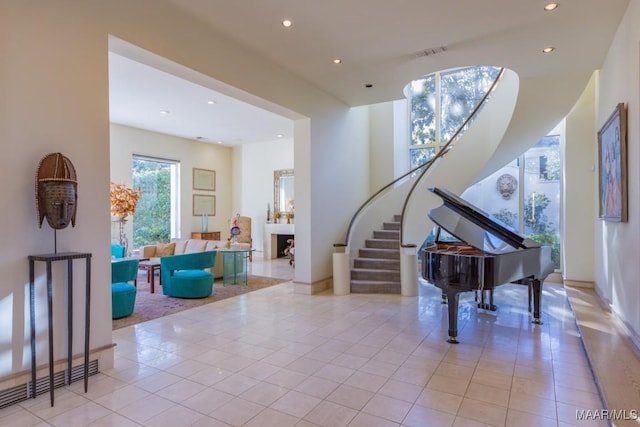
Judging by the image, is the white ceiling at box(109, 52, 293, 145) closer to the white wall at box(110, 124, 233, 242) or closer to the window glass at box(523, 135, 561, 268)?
the white wall at box(110, 124, 233, 242)

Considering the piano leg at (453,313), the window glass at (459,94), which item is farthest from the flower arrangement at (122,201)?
the window glass at (459,94)

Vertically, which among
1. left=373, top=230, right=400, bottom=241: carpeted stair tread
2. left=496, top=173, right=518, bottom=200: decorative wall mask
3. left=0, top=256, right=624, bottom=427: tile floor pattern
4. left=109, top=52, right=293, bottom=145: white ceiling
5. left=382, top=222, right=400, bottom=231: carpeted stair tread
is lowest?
left=0, top=256, right=624, bottom=427: tile floor pattern

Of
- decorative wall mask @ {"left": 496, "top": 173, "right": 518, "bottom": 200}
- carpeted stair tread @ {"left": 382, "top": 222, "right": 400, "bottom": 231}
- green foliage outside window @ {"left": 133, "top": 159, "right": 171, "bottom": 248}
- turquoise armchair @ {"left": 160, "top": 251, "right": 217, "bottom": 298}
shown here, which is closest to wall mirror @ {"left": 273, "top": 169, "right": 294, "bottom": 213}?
green foliage outside window @ {"left": 133, "top": 159, "right": 171, "bottom": 248}

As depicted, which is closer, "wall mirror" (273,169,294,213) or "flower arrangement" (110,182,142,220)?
"flower arrangement" (110,182,142,220)

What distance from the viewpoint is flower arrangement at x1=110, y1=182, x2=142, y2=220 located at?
7855mm

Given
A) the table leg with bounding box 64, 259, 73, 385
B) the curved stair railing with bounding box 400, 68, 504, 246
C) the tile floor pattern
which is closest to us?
the tile floor pattern

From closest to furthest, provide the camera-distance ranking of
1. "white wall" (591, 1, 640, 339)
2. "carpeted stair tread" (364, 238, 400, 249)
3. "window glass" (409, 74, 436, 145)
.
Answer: "white wall" (591, 1, 640, 339) < "carpeted stair tread" (364, 238, 400, 249) < "window glass" (409, 74, 436, 145)

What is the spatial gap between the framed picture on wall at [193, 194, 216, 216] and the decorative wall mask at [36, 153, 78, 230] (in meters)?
8.07

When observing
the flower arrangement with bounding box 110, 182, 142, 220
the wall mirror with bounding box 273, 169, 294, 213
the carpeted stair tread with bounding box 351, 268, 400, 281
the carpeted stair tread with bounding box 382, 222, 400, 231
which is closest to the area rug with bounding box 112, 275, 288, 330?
the carpeted stair tread with bounding box 351, 268, 400, 281

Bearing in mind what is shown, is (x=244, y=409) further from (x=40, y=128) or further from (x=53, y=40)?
(x=53, y=40)

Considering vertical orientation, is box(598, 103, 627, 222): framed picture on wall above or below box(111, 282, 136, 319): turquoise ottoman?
above

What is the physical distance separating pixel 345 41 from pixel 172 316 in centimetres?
432

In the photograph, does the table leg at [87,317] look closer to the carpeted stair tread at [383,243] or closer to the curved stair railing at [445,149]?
the curved stair railing at [445,149]

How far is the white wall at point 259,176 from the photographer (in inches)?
430
